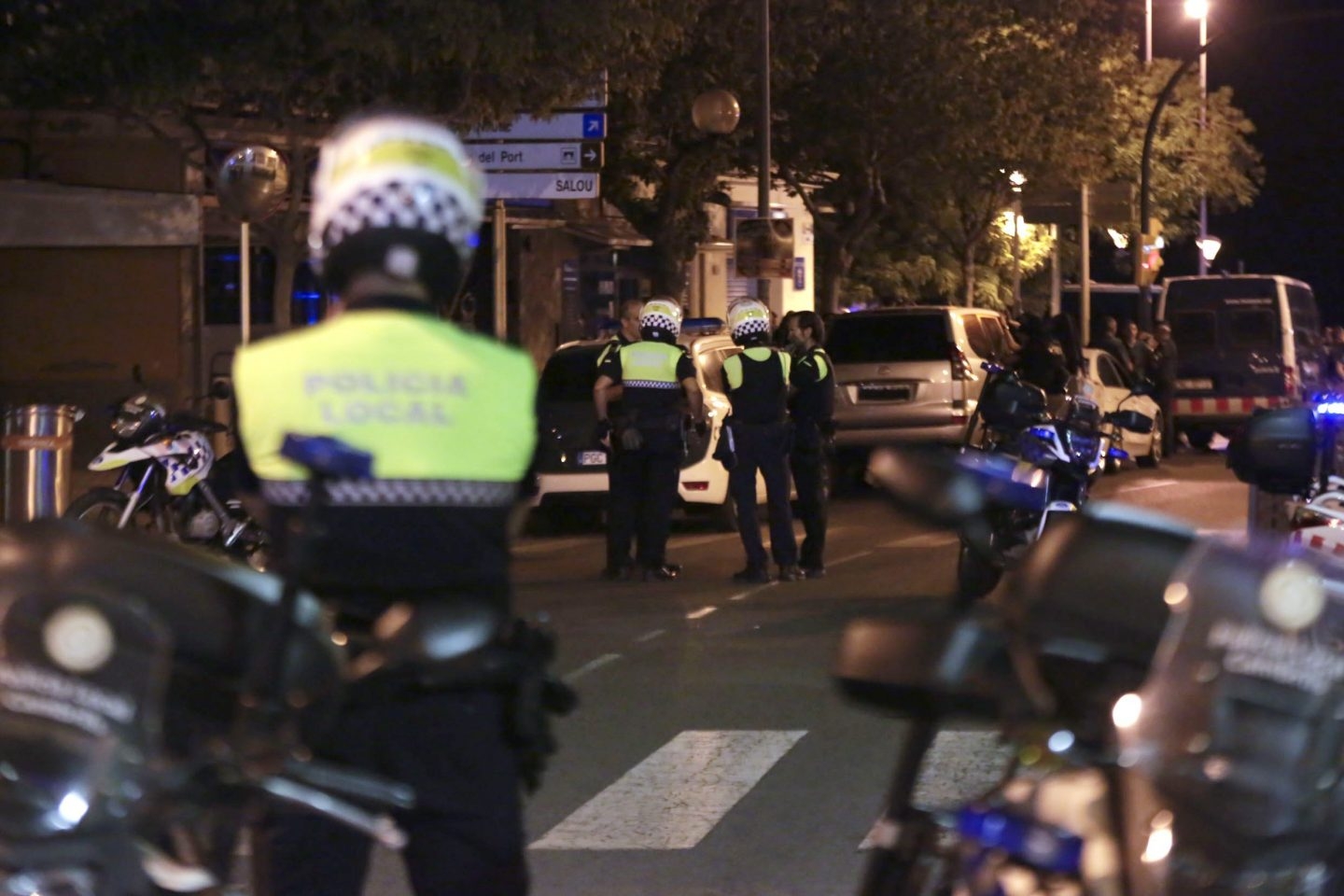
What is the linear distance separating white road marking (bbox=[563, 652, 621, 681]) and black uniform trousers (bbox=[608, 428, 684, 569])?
307 centimetres

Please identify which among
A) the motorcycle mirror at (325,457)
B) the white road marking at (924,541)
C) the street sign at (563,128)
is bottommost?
the white road marking at (924,541)

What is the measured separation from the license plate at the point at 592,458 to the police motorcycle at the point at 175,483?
3.71m

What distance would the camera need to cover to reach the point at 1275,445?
5668 millimetres

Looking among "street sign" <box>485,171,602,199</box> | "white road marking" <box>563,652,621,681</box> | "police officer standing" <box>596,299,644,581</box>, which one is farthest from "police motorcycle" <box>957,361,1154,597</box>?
"street sign" <box>485,171,602,199</box>

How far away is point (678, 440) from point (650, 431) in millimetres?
193

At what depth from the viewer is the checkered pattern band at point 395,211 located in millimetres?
3520

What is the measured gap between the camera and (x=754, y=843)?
22.7 feet

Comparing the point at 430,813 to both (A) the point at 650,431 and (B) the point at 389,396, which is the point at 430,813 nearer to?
(B) the point at 389,396

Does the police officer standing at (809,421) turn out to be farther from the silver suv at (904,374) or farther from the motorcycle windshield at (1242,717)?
the motorcycle windshield at (1242,717)

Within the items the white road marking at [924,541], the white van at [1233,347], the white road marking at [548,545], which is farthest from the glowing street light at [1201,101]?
the white road marking at [548,545]

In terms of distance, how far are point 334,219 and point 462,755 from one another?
35.8 inches

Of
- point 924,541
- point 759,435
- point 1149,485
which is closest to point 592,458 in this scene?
point 924,541

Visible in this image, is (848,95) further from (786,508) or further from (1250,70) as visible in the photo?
(1250,70)

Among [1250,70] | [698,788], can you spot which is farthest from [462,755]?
[1250,70]
